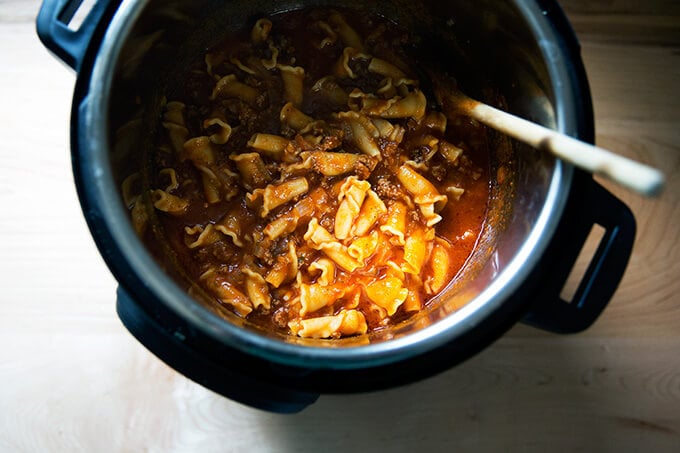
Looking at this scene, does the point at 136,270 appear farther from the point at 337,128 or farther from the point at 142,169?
the point at 337,128

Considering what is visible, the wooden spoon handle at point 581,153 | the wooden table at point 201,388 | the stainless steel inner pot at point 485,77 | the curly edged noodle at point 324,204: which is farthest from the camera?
the wooden table at point 201,388

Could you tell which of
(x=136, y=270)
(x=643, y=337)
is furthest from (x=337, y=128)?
(x=643, y=337)

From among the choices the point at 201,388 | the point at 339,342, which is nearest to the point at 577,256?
the point at 339,342

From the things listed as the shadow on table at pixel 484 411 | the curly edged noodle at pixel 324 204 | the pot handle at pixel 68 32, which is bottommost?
the shadow on table at pixel 484 411

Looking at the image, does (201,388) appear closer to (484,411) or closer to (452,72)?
(484,411)

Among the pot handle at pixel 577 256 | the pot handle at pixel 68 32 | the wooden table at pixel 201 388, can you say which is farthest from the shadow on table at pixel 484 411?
the pot handle at pixel 68 32

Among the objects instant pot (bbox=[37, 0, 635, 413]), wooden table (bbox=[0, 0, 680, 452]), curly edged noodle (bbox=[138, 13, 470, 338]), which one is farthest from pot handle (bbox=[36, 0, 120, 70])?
wooden table (bbox=[0, 0, 680, 452])

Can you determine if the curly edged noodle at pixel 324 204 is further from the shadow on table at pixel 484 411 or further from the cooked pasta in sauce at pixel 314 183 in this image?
the shadow on table at pixel 484 411
